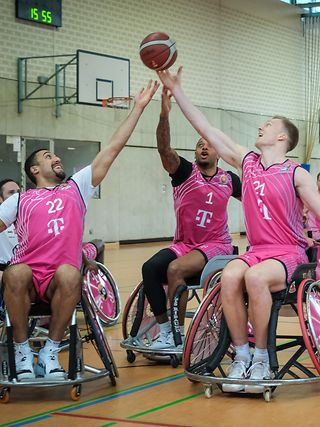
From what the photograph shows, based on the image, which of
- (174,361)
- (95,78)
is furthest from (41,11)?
(174,361)

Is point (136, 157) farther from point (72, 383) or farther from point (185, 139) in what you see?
point (72, 383)

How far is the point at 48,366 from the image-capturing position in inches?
157

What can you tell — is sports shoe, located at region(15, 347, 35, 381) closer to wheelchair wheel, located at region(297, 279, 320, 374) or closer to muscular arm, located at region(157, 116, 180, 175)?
wheelchair wheel, located at region(297, 279, 320, 374)

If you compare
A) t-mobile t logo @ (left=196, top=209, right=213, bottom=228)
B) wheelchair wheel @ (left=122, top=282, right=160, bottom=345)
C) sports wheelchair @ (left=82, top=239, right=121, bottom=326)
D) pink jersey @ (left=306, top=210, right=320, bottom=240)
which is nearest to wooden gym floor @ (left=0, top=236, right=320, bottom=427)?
wheelchair wheel @ (left=122, top=282, right=160, bottom=345)

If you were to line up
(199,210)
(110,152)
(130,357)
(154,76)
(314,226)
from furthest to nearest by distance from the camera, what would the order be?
(154,76) → (314,226) → (199,210) → (130,357) → (110,152)

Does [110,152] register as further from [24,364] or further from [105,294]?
[105,294]

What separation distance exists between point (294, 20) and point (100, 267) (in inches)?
630

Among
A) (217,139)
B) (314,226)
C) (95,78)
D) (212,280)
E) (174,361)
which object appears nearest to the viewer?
(217,139)

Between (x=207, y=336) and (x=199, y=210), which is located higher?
(x=199, y=210)

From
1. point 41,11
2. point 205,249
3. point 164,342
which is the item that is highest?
point 41,11

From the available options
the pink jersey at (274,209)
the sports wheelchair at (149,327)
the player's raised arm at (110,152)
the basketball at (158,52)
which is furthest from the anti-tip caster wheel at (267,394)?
the basketball at (158,52)

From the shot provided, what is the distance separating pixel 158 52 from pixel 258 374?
82.3 inches

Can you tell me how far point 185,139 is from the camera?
58.4ft

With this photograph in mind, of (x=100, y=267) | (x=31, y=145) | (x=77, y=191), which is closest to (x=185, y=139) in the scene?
(x=31, y=145)
